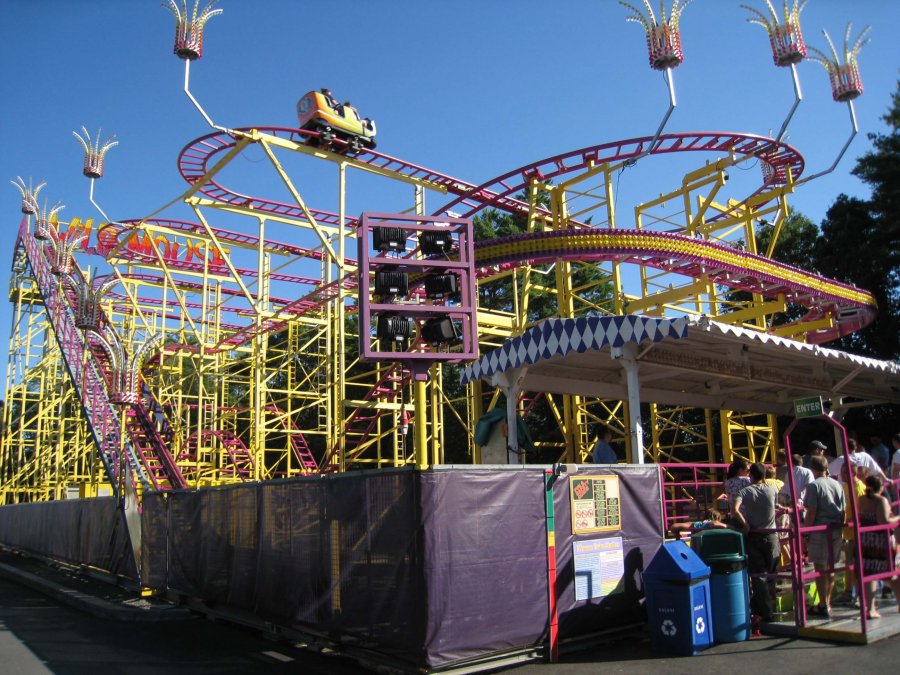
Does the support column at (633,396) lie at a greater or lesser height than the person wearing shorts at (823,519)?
greater

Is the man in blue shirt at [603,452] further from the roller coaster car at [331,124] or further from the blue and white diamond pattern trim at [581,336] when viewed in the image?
the roller coaster car at [331,124]

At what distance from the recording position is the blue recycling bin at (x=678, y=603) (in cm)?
708

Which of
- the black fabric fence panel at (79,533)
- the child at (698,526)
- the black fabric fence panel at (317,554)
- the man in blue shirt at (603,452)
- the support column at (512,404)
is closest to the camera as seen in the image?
the black fabric fence panel at (317,554)

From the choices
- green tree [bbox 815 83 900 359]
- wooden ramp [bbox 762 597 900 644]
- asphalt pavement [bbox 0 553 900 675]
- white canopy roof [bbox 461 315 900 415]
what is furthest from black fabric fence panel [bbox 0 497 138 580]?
green tree [bbox 815 83 900 359]

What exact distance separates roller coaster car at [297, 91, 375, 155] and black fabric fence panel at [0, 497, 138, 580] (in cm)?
825

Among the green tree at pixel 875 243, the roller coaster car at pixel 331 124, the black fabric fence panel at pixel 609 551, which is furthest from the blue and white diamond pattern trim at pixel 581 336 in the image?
the green tree at pixel 875 243

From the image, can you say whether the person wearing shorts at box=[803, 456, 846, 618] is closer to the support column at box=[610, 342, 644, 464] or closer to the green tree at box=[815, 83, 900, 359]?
the support column at box=[610, 342, 644, 464]

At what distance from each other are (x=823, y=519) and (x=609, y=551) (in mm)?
2234

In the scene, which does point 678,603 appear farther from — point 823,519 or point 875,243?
point 875,243

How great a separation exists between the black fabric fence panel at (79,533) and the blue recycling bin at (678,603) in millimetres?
9187

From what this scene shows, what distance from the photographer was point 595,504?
25.5 ft

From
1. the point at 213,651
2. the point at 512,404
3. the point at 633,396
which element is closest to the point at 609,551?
the point at 633,396

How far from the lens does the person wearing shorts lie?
7.69m

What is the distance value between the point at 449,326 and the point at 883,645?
5222 millimetres
